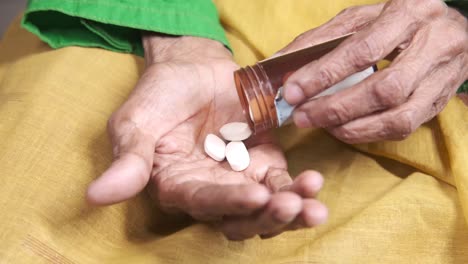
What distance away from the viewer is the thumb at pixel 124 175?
0.53 metres

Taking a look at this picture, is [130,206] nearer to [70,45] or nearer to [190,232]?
[190,232]

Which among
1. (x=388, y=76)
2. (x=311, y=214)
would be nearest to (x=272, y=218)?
(x=311, y=214)

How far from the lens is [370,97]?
2.04 feet

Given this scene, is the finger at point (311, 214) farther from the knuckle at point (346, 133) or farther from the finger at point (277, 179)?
the knuckle at point (346, 133)

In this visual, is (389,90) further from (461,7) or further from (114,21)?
(114,21)

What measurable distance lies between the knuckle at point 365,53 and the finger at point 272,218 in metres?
0.21

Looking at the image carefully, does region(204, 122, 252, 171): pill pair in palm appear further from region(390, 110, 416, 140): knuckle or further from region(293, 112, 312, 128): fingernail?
region(390, 110, 416, 140): knuckle

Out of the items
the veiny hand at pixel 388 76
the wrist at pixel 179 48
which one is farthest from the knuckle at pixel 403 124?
the wrist at pixel 179 48

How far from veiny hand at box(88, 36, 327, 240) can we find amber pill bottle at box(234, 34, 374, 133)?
0.07 metres

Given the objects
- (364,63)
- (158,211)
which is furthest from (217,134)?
(364,63)

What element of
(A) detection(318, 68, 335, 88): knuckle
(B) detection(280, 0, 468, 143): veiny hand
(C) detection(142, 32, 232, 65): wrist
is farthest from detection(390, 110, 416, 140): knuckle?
(C) detection(142, 32, 232, 65): wrist

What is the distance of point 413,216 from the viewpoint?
646mm

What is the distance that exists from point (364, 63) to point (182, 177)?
25cm

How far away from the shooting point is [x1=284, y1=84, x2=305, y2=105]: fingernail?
0.60m
